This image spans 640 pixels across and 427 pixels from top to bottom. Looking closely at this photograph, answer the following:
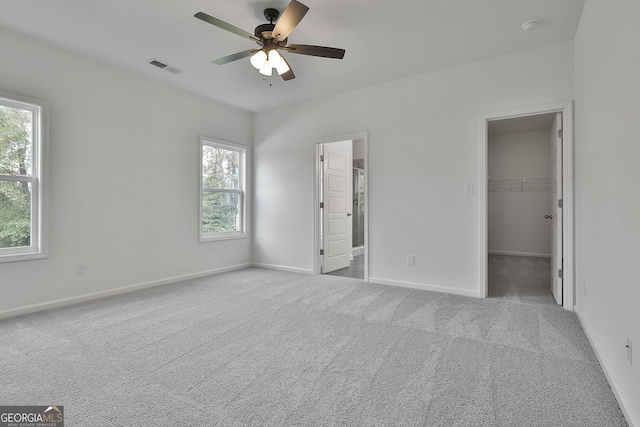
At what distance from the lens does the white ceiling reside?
2590 millimetres

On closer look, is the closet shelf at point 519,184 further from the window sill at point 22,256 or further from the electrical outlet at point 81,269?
the window sill at point 22,256

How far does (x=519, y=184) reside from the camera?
262 inches

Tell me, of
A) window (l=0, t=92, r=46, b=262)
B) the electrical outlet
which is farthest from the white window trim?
window (l=0, t=92, r=46, b=262)

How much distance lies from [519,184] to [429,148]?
155 inches

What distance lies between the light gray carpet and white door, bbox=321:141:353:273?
1780mm

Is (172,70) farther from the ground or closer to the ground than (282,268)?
farther from the ground

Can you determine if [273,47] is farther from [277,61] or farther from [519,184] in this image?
[519,184]

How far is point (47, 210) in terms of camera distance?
3.19 m

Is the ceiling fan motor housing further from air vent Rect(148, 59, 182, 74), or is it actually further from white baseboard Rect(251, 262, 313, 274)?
white baseboard Rect(251, 262, 313, 274)

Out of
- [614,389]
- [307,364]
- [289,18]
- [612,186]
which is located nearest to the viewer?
[614,389]

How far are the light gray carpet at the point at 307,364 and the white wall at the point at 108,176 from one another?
0.43m

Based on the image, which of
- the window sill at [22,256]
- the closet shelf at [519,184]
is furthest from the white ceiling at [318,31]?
the closet shelf at [519,184]

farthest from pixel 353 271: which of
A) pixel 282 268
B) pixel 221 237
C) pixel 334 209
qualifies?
pixel 221 237

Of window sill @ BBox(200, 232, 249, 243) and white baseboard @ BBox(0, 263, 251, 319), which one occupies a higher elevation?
window sill @ BBox(200, 232, 249, 243)
